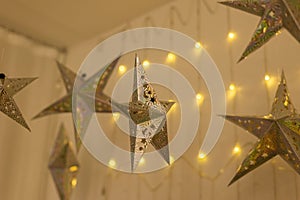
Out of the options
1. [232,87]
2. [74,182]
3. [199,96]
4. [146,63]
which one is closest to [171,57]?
[146,63]

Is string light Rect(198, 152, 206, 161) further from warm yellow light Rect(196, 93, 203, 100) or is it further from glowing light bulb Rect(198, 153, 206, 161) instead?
warm yellow light Rect(196, 93, 203, 100)

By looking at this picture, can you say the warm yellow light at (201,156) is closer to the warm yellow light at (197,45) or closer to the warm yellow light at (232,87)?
the warm yellow light at (232,87)

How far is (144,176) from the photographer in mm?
1765

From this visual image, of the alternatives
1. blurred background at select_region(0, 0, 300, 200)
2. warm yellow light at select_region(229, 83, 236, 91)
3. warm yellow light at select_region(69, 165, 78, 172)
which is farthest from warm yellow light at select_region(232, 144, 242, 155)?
warm yellow light at select_region(69, 165, 78, 172)

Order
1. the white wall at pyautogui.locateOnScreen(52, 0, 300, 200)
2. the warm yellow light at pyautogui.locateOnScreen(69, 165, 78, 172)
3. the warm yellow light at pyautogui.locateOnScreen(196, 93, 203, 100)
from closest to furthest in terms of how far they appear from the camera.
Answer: the white wall at pyautogui.locateOnScreen(52, 0, 300, 200) < the warm yellow light at pyautogui.locateOnScreen(196, 93, 203, 100) < the warm yellow light at pyautogui.locateOnScreen(69, 165, 78, 172)

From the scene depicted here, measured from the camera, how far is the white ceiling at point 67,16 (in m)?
1.98

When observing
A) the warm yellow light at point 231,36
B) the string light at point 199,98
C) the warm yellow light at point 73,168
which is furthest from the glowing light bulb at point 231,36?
the warm yellow light at point 73,168

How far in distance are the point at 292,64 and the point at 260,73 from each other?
129mm

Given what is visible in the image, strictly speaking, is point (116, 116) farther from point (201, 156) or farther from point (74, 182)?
point (201, 156)

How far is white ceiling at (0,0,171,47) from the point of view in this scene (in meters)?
1.98

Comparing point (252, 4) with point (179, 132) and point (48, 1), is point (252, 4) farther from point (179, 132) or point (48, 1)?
point (48, 1)

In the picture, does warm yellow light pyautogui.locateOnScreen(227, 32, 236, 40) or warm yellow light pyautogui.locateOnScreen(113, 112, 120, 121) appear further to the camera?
warm yellow light pyautogui.locateOnScreen(113, 112, 120, 121)

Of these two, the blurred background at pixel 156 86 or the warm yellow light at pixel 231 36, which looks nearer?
the blurred background at pixel 156 86

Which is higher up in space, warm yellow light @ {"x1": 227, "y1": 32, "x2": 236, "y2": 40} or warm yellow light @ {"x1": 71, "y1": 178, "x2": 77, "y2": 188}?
warm yellow light @ {"x1": 227, "y1": 32, "x2": 236, "y2": 40}
